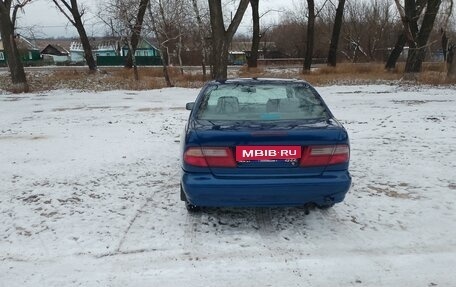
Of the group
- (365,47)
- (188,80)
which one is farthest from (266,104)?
(365,47)

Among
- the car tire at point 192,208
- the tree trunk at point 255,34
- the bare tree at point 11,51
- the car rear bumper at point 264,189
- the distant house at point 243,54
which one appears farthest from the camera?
the distant house at point 243,54

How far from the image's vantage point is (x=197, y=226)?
4039 mm

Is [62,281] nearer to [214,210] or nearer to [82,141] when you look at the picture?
[214,210]

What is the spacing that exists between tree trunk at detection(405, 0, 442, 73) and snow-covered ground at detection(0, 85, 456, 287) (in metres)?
15.1

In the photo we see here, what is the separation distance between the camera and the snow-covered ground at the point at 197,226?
322 centimetres

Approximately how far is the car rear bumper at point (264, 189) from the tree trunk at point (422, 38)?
19.0m

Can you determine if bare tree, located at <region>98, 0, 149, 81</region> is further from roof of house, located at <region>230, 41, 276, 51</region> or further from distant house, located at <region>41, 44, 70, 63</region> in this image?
distant house, located at <region>41, 44, 70, 63</region>

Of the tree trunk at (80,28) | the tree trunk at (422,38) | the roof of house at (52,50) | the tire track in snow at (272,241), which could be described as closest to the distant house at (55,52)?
the roof of house at (52,50)

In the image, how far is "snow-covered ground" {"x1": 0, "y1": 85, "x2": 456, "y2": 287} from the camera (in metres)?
3.22

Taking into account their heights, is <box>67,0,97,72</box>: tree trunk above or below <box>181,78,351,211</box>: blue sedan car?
above

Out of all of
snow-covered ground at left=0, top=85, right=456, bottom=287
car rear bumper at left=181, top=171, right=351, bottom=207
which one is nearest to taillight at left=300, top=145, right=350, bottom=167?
car rear bumper at left=181, top=171, right=351, bottom=207

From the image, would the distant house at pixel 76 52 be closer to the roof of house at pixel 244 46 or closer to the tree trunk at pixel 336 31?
the roof of house at pixel 244 46

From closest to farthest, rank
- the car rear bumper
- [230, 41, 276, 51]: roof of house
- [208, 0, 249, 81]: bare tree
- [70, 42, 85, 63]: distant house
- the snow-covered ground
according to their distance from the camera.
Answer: the snow-covered ground, the car rear bumper, [208, 0, 249, 81]: bare tree, [230, 41, 276, 51]: roof of house, [70, 42, 85, 63]: distant house

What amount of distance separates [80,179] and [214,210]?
2182 millimetres
